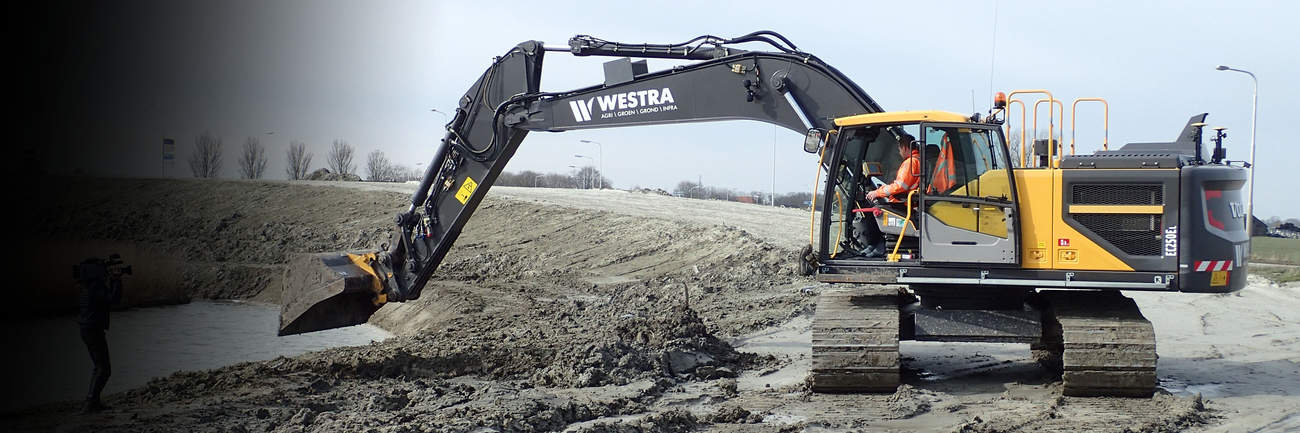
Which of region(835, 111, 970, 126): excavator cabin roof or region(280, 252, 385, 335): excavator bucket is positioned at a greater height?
region(835, 111, 970, 126): excavator cabin roof

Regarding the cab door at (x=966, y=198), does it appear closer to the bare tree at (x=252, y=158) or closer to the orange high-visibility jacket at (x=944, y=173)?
the orange high-visibility jacket at (x=944, y=173)

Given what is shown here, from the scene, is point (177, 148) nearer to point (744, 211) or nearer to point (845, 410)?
point (845, 410)

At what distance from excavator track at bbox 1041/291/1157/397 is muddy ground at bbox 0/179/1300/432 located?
15 centimetres

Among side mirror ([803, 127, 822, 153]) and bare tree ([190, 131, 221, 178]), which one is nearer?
bare tree ([190, 131, 221, 178])

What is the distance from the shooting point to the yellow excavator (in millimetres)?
8367

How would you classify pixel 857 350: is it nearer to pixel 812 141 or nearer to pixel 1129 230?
pixel 812 141

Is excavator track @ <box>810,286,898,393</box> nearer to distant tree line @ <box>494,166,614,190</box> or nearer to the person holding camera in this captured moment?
the person holding camera

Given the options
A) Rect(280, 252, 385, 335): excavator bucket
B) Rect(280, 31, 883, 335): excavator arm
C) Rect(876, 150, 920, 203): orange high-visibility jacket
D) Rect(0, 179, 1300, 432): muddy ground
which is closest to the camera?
Rect(0, 179, 1300, 432): muddy ground

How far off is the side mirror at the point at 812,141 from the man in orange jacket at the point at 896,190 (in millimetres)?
629

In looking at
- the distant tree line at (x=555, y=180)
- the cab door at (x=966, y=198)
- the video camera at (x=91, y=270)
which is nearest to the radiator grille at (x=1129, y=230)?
the cab door at (x=966, y=198)

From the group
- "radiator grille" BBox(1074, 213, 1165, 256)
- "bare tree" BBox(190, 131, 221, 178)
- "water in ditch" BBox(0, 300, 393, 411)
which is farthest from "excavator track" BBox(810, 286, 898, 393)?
"water in ditch" BBox(0, 300, 393, 411)

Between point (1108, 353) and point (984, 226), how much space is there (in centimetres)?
155

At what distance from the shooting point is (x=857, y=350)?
8820 millimetres

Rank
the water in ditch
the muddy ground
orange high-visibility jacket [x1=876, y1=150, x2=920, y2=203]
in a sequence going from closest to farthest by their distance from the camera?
the muddy ground → orange high-visibility jacket [x1=876, y1=150, x2=920, y2=203] → the water in ditch
